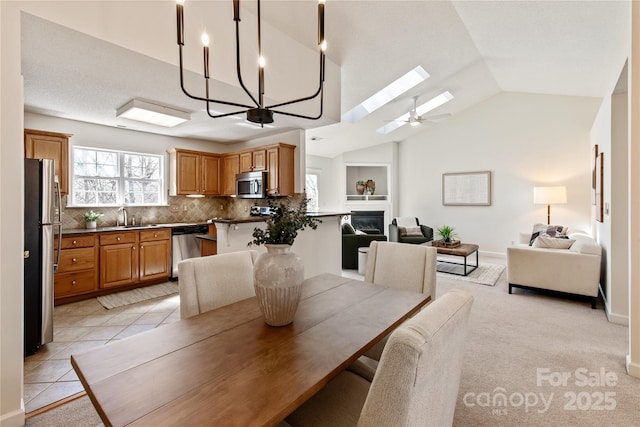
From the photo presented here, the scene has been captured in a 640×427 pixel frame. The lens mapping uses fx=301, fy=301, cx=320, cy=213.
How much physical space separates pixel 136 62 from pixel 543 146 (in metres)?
7.04

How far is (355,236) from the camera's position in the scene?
5395 millimetres

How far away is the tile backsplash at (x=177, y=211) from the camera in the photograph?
4.30m

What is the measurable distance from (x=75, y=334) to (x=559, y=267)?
17.6ft

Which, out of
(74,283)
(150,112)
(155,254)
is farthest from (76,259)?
(150,112)

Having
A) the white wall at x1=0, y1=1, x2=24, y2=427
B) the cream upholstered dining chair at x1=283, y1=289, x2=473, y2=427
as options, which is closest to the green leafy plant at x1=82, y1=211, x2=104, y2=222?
the white wall at x1=0, y1=1, x2=24, y2=427

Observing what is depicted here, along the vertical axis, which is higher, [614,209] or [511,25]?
[511,25]

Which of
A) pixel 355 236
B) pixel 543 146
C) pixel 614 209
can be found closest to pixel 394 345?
pixel 614 209

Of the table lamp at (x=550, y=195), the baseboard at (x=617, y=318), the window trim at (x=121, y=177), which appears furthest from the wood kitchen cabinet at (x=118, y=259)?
the table lamp at (x=550, y=195)

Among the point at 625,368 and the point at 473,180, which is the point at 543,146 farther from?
the point at 625,368

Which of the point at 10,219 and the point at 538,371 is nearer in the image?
the point at 10,219

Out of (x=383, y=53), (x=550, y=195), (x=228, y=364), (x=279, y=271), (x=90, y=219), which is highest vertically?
(x=383, y=53)

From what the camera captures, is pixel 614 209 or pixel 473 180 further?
pixel 473 180

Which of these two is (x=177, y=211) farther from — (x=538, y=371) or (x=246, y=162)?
(x=538, y=371)

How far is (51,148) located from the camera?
3.83 metres
